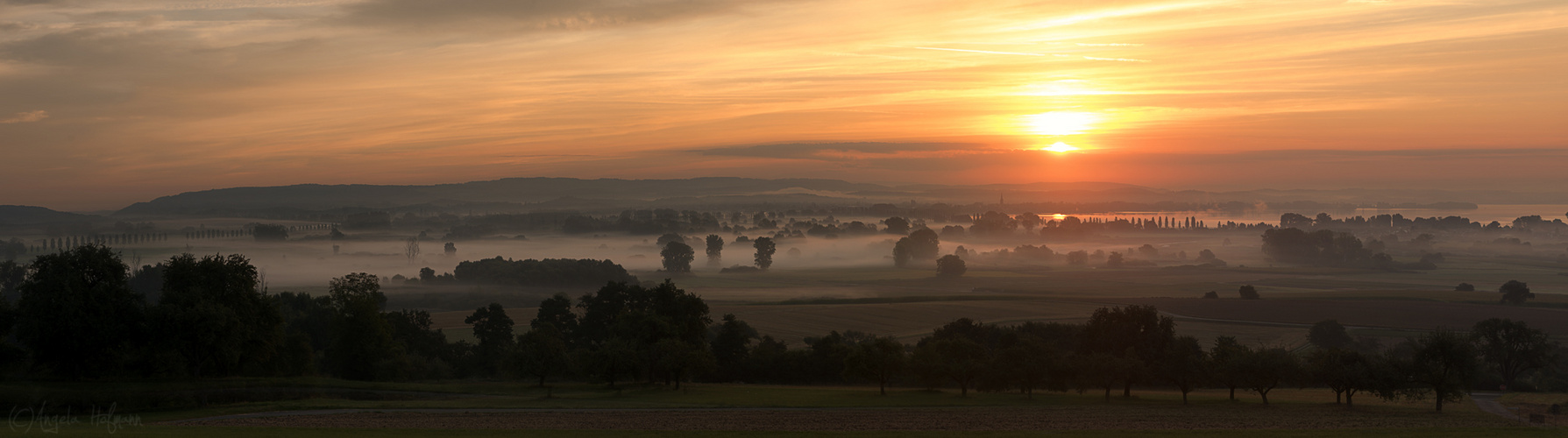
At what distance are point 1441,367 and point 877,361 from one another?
114 feet

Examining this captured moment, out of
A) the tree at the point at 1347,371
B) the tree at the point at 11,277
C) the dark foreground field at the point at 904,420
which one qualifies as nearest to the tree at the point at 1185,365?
the tree at the point at 1347,371

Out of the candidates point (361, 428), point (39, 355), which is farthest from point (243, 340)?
point (361, 428)

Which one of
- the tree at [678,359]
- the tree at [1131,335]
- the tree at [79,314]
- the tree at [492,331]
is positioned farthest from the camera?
the tree at [492,331]

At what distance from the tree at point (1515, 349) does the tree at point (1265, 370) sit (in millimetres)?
34706

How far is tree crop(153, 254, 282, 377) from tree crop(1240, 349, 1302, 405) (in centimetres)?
6374

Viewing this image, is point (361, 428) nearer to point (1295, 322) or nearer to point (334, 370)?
point (334, 370)

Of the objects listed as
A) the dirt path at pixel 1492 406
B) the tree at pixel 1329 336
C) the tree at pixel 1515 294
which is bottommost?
the dirt path at pixel 1492 406

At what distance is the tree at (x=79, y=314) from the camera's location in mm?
57250

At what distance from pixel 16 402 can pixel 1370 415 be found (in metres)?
73.2

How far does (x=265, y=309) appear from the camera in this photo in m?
64.4

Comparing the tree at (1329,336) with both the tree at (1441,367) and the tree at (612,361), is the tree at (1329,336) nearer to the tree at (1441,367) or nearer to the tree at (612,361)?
the tree at (1441,367)

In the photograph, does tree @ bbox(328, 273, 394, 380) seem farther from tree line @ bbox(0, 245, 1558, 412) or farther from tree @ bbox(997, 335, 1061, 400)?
tree @ bbox(997, 335, 1061, 400)

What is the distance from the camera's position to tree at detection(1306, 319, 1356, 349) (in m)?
99.8

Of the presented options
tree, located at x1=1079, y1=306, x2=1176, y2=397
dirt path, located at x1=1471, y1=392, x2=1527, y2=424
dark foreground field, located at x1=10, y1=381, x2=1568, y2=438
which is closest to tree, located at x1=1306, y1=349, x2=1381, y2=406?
dark foreground field, located at x1=10, y1=381, x2=1568, y2=438
